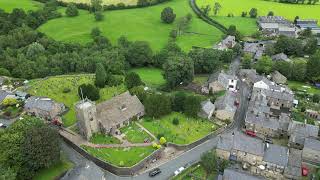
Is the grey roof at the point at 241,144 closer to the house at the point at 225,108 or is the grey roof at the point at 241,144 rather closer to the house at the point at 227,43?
the house at the point at 225,108

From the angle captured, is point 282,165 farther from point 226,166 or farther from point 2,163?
point 2,163

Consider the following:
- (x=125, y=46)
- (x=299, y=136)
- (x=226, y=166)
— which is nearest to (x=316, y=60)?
(x=299, y=136)

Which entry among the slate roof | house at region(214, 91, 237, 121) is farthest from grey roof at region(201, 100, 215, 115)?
the slate roof

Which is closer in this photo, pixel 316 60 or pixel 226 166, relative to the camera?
pixel 226 166

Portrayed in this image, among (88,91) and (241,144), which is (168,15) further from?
(241,144)

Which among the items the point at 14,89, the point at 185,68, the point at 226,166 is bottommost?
the point at 226,166

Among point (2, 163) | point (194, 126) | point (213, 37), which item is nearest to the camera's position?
point (2, 163)

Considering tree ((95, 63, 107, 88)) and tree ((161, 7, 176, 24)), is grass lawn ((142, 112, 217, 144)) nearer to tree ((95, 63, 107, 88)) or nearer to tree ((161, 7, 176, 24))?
tree ((95, 63, 107, 88))
